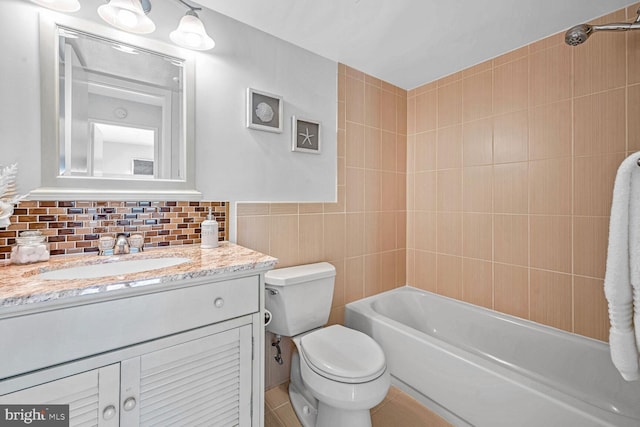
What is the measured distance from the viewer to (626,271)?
901 mm

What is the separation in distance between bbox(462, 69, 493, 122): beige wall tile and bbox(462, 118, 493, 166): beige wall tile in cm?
6

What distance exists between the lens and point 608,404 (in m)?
1.36

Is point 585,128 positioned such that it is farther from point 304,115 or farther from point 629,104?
point 304,115

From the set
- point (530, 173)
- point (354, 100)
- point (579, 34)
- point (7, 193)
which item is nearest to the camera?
point (7, 193)

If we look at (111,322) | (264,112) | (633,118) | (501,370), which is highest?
(264,112)

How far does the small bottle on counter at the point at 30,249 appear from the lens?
1.01m

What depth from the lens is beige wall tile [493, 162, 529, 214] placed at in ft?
5.71

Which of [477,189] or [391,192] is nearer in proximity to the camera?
[477,189]

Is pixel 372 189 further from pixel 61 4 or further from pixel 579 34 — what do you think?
pixel 61 4

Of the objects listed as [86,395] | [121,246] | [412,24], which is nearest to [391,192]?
[412,24]

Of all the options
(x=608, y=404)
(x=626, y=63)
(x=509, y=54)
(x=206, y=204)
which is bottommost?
(x=608, y=404)

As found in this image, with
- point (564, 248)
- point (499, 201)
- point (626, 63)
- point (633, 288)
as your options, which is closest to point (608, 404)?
point (564, 248)

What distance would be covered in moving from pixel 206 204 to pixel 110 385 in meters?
0.87

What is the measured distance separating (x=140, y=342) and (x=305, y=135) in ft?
4.57
